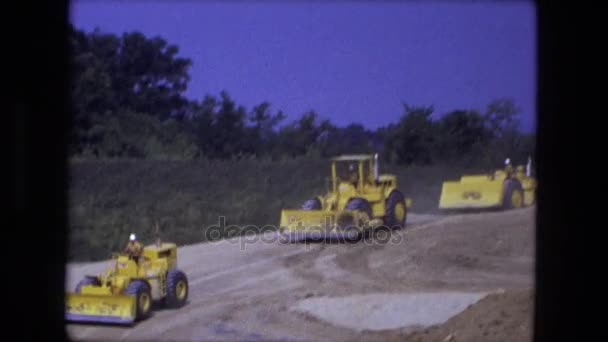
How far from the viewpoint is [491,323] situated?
8.16 meters

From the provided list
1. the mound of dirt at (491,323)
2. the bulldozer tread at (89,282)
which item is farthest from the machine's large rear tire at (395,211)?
→ the bulldozer tread at (89,282)

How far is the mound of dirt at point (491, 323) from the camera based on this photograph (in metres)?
7.84

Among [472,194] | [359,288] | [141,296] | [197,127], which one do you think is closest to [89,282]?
[141,296]

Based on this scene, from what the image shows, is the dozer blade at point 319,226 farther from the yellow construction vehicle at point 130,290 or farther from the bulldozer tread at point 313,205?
the yellow construction vehicle at point 130,290

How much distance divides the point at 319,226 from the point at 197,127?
59.8ft

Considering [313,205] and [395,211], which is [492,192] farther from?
[313,205]

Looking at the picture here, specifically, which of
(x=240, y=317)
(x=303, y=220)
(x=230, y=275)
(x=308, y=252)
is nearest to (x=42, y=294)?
(x=240, y=317)

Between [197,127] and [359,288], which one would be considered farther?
[197,127]

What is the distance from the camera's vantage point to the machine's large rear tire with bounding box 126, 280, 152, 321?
9250 millimetres

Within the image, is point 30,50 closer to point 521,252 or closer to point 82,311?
point 82,311

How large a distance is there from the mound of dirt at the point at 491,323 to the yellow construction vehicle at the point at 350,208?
276 inches

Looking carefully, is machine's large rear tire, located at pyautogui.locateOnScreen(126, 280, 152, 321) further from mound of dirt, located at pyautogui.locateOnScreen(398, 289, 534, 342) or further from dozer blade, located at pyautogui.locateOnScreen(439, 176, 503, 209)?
dozer blade, located at pyautogui.locateOnScreen(439, 176, 503, 209)

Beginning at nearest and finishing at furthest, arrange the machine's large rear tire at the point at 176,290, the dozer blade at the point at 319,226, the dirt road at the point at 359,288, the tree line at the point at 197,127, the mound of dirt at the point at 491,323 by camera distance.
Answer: the mound of dirt at the point at 491,323 → the dirt road at the point at 359,288 → the machine's large rear tire at the point at 176,290 → the dozer blade at the point at 319,226 → the tree line at the point at 197,127

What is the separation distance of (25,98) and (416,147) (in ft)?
77.3
